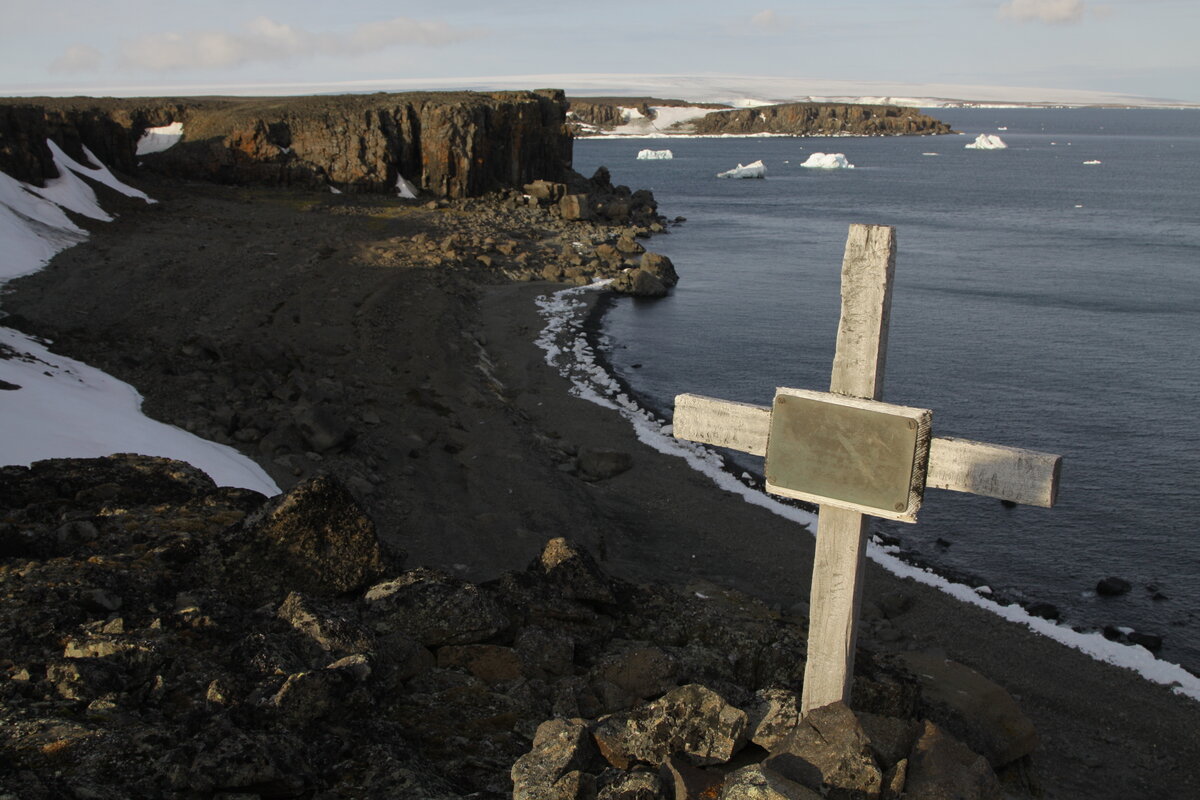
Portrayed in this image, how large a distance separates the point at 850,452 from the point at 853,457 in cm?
3

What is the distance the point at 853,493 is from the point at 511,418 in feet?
58.0

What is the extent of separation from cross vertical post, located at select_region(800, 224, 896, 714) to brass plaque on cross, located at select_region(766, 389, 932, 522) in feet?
0.77

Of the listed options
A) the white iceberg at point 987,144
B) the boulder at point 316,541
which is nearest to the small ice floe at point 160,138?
the boulder at point 316,541

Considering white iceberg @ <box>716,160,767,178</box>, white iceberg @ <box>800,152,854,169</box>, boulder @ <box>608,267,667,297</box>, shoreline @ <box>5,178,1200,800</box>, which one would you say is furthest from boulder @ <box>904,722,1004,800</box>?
white iceberg @ <box>800,152,854,169</box>

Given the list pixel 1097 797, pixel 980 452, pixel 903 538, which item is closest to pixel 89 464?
pixel 980 452

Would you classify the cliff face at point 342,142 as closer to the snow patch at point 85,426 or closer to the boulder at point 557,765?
the snow patch at point 85,426

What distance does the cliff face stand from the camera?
2377 inches

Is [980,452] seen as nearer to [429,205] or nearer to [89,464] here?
[89,464]

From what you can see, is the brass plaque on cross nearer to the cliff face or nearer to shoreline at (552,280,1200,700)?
shoreline at (552,280,1200,700)

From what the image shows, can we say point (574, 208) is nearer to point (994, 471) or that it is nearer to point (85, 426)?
point (85, 426)

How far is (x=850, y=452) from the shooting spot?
542 cm

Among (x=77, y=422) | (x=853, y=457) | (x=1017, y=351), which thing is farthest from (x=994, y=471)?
(x=1017, y=351)

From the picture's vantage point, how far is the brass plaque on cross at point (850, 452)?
17.3 ft

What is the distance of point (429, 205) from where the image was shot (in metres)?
59.4
